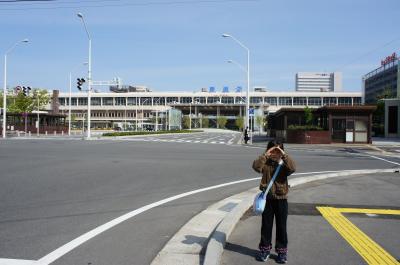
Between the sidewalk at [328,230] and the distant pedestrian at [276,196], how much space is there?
0.19 m

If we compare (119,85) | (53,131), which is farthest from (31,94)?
(119,85)

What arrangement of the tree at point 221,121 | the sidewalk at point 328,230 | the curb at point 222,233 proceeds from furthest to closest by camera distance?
the tree at point 221,121 → the sidewalk at point 328,230 → the curb at point 222,233

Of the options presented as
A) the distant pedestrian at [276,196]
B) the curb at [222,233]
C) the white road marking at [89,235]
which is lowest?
the white road marking at [89,235]

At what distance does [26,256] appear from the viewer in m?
5.57

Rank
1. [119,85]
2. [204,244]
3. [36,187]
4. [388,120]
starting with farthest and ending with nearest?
[388,120], [119,85], [36,187], [204,244]

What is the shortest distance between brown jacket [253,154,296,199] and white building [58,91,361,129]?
136m

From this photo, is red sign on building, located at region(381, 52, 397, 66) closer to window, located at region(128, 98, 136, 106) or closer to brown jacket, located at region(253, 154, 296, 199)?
window, located at region(128, 98, 136, 106)

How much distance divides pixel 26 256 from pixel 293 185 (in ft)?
28.6

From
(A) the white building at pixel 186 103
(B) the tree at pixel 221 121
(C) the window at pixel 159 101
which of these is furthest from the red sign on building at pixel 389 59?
(C) the window at pixel 159 101

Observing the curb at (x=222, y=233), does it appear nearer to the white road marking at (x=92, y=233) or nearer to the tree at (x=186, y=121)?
the white road marking at (x=92, y=233)

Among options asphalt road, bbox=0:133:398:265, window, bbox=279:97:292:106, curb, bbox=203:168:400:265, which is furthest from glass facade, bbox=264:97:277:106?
curb, bbox=203:168:400:265

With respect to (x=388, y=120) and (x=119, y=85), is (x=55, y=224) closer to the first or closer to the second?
(x=119, y=85)

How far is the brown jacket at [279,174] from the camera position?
220 inches

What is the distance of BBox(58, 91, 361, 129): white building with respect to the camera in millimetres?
144575
